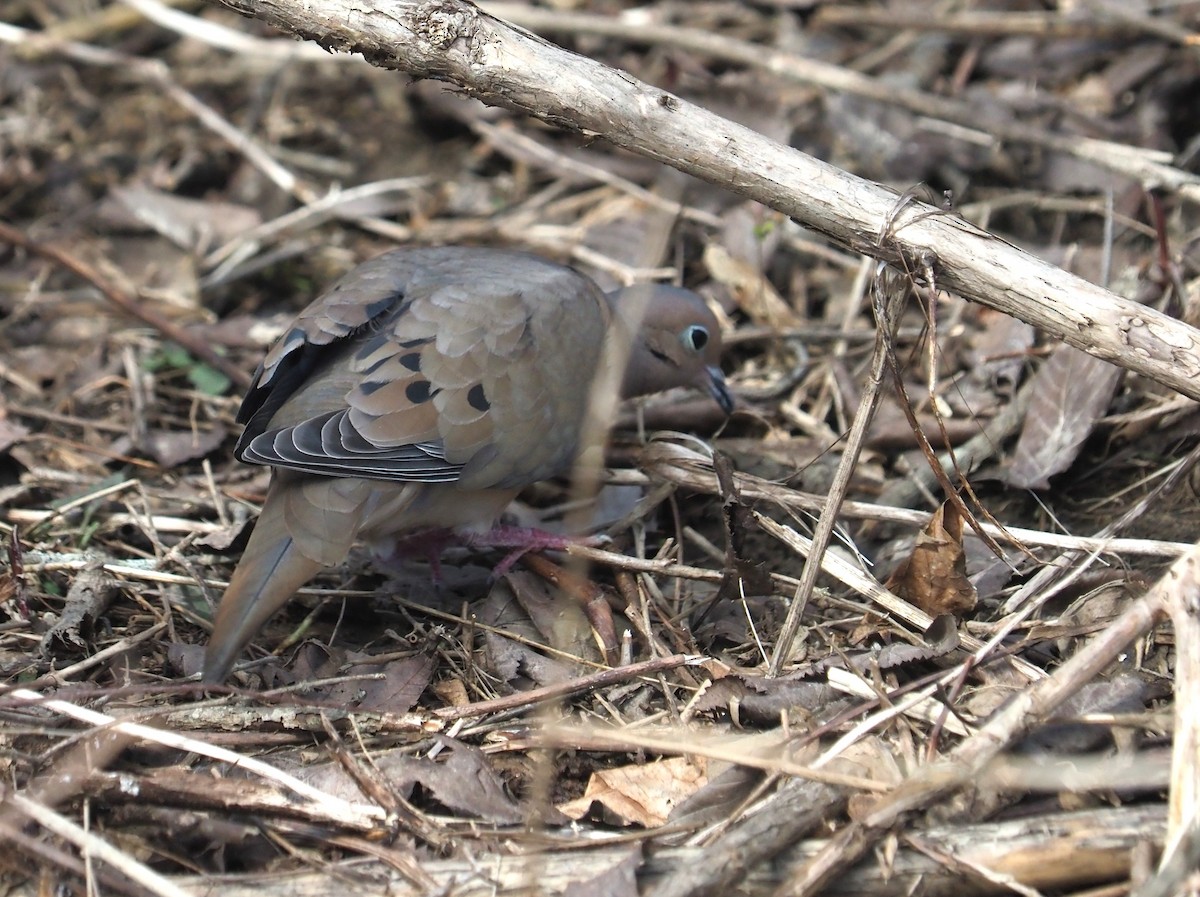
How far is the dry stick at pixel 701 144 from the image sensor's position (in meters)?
2.98

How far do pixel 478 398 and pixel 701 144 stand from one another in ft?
3.64

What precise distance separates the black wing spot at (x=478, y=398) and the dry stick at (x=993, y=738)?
1714 millimetres

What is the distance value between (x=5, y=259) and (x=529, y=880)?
4.44 metres

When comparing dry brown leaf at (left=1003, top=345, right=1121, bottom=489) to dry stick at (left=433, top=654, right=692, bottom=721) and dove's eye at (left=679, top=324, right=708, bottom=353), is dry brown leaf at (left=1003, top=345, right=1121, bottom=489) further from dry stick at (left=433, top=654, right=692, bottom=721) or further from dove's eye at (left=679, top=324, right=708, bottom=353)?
dry stick at (left=433, top=654, right=692, bottom=721)

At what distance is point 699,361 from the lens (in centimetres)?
472

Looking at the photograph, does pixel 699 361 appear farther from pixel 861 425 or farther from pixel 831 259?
pixel 861 425

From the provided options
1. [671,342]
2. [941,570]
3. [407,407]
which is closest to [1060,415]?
[941,570]

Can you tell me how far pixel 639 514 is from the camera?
164 inches

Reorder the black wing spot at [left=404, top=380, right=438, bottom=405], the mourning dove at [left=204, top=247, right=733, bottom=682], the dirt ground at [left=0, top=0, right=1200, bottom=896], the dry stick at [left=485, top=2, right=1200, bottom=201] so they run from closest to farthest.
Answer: the dirt ground at [left=0, top=0, right=1200, bottom=896], the mourning dove at [left=204, top=247, right=733, bottom=682], the black wing spot at [left=404, top=380, right=438, bottom=405], the dry stick at [left=485, top=2, right=1200, bottom=201]

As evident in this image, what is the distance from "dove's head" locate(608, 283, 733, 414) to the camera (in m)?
4.66

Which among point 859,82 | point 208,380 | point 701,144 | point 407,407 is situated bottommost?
point 208,380

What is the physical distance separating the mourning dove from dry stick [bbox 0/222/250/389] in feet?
3.05

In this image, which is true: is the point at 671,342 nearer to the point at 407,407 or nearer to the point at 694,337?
the point at 694,337

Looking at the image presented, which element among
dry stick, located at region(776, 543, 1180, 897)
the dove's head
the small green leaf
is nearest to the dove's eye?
the dove's head
